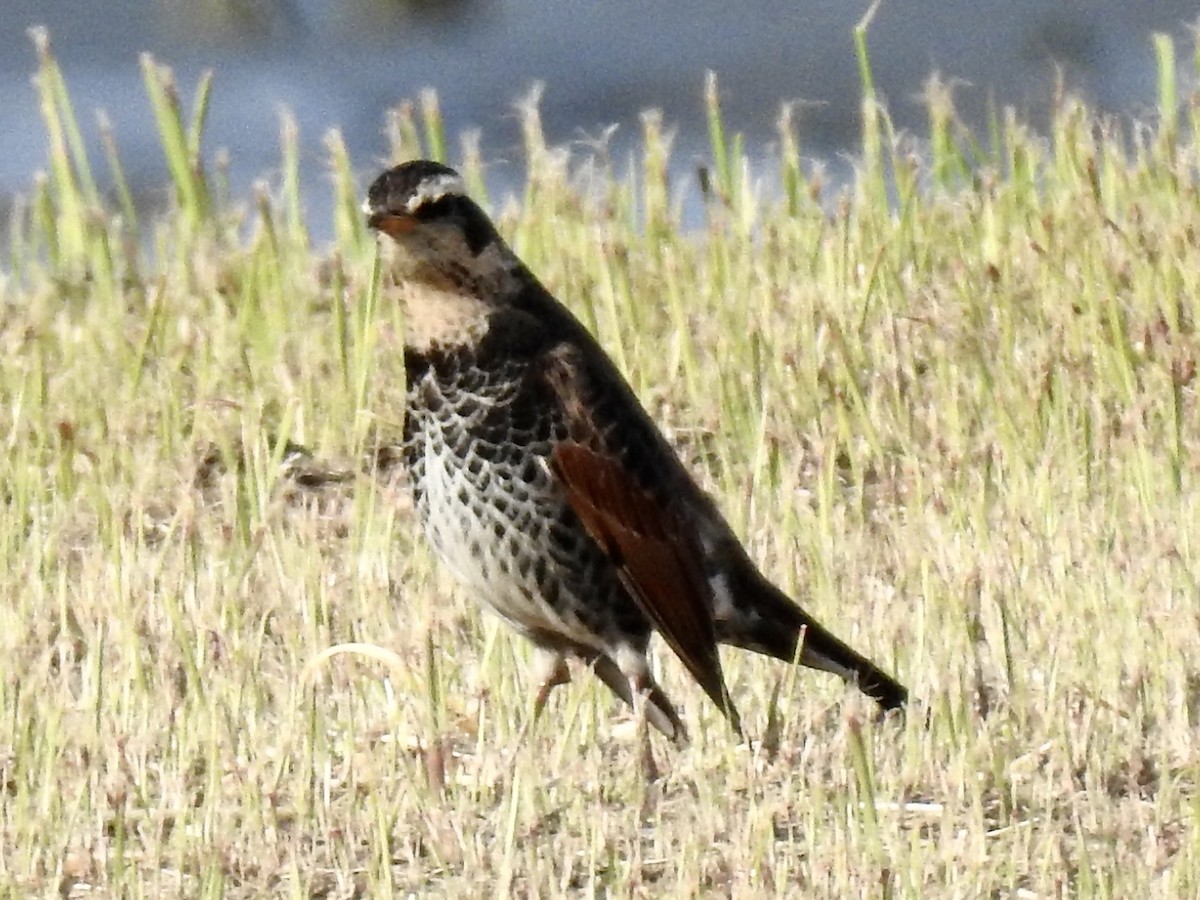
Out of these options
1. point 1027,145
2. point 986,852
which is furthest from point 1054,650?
point 1027,145

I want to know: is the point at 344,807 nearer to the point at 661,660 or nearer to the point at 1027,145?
Answer: the point at 661,660

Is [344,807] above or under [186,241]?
under

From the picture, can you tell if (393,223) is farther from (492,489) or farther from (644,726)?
(644,726)

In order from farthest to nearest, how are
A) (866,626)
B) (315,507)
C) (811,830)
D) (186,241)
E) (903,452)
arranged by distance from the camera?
(186,241) → (903,452) → (315,507) → (866,626) → (811,830)

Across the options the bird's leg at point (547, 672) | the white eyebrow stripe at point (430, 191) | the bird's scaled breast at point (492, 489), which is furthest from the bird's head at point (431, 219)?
the bird's leg at point (547, 672)

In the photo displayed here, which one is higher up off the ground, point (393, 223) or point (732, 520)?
point (393, 223)

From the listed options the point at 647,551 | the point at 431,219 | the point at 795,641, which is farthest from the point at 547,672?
the point at 431,219

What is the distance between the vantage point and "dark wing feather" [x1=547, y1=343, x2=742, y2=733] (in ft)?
20.1

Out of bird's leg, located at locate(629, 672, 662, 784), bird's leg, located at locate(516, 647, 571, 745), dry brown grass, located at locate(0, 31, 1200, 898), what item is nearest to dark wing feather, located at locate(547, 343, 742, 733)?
bird's leg, located at locate(629, 672, 662, 784)

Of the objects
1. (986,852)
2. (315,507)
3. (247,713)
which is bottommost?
(986,852)

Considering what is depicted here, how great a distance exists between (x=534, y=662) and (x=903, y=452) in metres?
2.27

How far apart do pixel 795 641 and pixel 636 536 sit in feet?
1.93

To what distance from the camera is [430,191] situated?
612cm

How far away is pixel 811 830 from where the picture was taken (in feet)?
18.3
